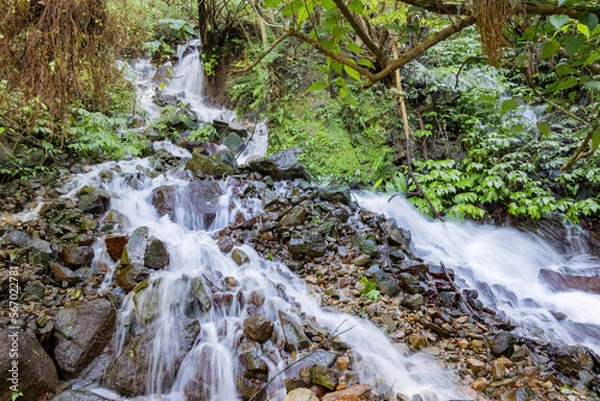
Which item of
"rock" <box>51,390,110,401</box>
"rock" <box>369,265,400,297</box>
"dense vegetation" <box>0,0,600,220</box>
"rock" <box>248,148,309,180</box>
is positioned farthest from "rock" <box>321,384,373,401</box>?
"rock" <box>248,148,309,180</box>

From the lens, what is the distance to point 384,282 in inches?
161

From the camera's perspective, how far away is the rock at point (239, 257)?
14.5ft

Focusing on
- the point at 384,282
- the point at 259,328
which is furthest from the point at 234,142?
the point at 259,328

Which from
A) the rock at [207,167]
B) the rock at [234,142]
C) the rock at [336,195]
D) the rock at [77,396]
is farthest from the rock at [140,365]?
the rock at [234,142]

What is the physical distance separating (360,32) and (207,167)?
5.34 m

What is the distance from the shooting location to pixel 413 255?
4.87 metres

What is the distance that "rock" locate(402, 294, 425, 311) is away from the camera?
3752mm

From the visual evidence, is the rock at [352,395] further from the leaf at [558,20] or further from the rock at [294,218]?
the rock at [294,218]

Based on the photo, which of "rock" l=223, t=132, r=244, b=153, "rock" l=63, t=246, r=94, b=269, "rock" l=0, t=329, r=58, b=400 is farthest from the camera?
"rock" l=223, t=132, r=244, b=153

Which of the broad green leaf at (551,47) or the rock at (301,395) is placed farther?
the rock at (301,395)

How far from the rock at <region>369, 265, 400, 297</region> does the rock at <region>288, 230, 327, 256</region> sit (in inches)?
32.2

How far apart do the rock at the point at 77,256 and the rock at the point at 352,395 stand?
330 centimetres

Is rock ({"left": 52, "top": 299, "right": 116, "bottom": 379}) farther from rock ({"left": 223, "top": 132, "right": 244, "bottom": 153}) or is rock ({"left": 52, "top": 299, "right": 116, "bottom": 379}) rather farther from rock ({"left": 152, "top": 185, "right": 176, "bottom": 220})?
rock ({"left": 223, "top": 132, "right": 244, "bottom": 153})

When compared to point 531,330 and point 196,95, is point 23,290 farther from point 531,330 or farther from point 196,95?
point 196,95
